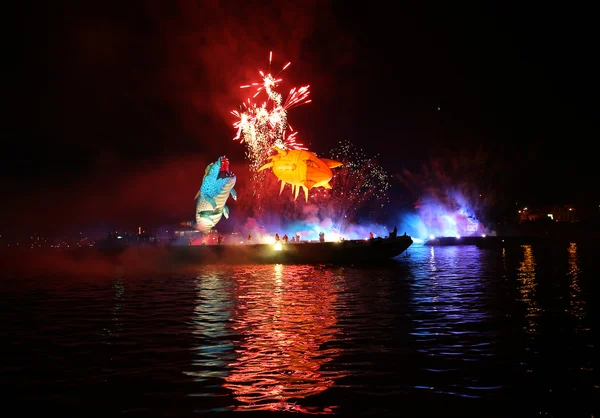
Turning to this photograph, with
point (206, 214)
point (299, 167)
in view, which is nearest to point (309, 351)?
point (299, 167)

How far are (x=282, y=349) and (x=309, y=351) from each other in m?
0.63

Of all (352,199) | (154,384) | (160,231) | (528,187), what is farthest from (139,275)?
(528,187)

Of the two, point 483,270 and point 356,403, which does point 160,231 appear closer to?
point 483,270

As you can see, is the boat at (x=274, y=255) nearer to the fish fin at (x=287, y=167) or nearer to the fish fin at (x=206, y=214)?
the fish fin at (x=287, y=167)

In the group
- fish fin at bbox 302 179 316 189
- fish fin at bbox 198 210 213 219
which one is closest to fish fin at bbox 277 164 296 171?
fish fin at bbox 302 179 316 189

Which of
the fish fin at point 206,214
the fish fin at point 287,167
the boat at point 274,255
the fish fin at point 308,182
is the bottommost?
the boat at point 274,255

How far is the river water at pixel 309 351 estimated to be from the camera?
9.09 m

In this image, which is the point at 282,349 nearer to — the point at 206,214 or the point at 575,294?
the point at 575,294

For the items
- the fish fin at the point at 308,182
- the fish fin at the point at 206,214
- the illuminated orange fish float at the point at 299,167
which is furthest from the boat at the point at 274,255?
the fish fin at the point at 206,214

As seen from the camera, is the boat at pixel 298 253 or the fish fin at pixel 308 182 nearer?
the boat at pixel 298 253

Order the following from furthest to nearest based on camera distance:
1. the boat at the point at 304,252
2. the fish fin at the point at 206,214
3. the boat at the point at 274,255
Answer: the fish fin at the point at 206,214 < the boat at the point at 304,252 < the boat at the point at 274,255

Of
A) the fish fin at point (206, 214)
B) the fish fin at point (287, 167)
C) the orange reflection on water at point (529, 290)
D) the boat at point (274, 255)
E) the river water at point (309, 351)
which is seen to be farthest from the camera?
A: the fish fin at point (206, 214)

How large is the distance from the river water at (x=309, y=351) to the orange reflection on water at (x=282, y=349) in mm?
39

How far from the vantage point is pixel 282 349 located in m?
12.9
